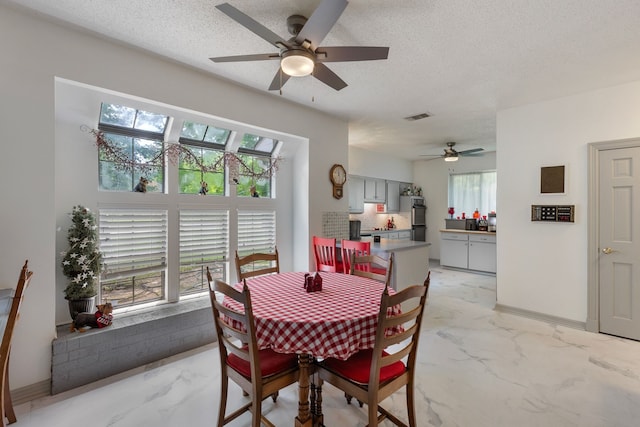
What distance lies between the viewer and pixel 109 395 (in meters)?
2.19

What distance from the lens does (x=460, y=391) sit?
2238 millimetres

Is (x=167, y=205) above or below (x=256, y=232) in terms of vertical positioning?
above

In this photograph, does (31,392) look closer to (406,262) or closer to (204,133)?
(204,133)

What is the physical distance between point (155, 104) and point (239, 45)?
3.27 feet

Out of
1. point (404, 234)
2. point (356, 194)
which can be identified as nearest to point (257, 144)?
point (356, 194)

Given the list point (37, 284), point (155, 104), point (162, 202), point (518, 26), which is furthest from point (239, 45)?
point (37, 284)

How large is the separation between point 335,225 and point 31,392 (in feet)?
11.1

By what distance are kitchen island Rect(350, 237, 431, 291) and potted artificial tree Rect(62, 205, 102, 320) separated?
2.72 metres

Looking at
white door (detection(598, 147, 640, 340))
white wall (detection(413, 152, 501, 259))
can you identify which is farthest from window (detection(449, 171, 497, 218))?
white door (detection(598, 147, 640, 340))

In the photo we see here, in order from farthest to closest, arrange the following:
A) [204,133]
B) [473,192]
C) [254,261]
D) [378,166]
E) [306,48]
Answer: [473,192] → [378,166] → [204,133] → [254,261] → [306,48]

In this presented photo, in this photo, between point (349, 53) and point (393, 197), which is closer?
point (349, 53)

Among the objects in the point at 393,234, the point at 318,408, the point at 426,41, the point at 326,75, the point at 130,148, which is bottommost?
the point at 318,408

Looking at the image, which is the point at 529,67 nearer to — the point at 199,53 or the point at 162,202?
the point at 199,53

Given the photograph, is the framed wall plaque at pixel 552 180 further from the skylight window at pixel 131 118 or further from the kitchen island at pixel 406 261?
the skylight window at pixel 131 118
